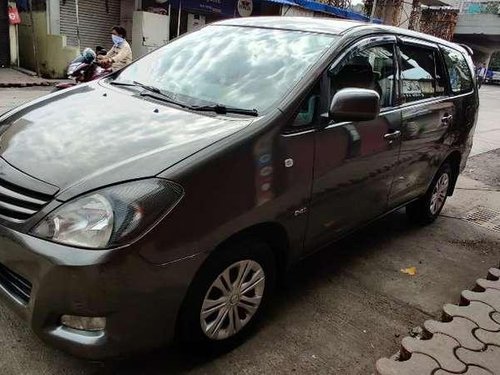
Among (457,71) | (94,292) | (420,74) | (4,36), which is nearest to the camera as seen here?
(94,292)

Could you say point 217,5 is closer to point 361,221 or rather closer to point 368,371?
point 361,221

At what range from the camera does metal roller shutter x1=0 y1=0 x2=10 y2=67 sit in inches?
540

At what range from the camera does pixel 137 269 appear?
77.7 inches

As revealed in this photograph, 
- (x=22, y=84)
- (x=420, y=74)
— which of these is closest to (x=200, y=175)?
(x=420, y=74)

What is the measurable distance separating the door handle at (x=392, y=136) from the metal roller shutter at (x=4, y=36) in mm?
13654

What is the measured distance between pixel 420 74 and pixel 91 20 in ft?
Result: 43.8

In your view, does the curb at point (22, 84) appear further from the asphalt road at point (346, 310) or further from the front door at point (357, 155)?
the front door at point (357, 155)

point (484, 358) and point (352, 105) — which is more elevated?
point (352, 105)

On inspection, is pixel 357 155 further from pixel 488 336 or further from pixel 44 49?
pixel 44 49

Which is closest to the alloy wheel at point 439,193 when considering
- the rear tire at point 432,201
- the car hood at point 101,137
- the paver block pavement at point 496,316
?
the rear tire at point 432,201

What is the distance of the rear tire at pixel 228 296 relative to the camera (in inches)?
89.4

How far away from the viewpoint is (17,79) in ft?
41.5

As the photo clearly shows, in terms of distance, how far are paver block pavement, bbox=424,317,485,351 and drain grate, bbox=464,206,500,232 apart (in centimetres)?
266

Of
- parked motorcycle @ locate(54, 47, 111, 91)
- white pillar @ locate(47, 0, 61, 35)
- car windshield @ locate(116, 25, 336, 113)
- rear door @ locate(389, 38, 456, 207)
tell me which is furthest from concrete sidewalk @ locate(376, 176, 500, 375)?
white pillar @ locate(47, 0, 61, 35)
